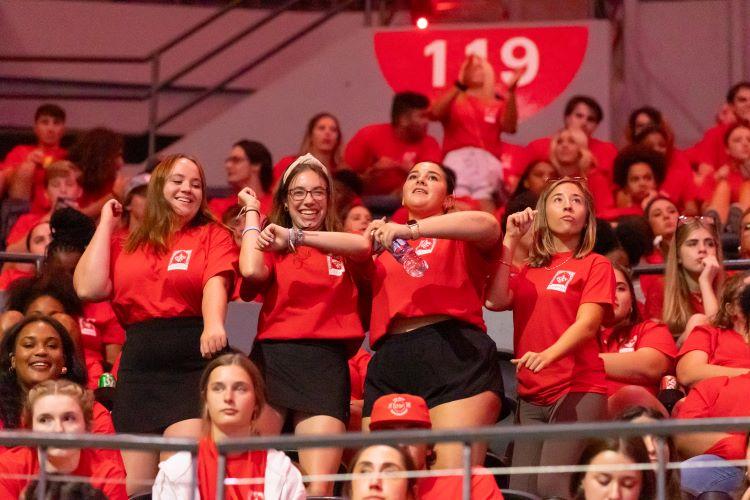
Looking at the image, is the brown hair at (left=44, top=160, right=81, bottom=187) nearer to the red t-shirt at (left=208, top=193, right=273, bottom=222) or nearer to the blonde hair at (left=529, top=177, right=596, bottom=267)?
the red t-shirt at (left=208, top=193, right=273, bottom=222)

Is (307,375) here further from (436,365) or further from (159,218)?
(159,218)

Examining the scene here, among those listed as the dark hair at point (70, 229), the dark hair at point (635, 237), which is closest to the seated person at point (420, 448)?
the dark hair at point (70, 229)

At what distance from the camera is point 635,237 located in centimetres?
727

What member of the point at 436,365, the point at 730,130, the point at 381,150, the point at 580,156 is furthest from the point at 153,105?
the point at 436,365

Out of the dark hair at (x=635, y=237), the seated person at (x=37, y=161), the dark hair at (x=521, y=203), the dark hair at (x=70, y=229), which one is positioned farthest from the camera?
the seated person at (x=37, y=161)

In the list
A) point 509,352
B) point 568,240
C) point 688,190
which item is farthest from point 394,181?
point 568,240

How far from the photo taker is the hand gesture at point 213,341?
5008mm

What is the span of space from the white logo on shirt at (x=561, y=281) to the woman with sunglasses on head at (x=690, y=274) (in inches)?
44.7

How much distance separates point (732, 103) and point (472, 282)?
4395 mm

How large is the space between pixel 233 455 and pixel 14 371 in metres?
→ 1.29

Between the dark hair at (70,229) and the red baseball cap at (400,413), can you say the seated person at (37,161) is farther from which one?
the red baseball cap at (400,413)

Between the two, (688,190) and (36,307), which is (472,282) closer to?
(36,307)

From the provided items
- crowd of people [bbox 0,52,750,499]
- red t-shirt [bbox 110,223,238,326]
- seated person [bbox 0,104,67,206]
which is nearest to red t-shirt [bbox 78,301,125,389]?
crowd of people [bbox 0,52,750,499]

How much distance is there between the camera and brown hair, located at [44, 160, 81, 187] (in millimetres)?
8117
